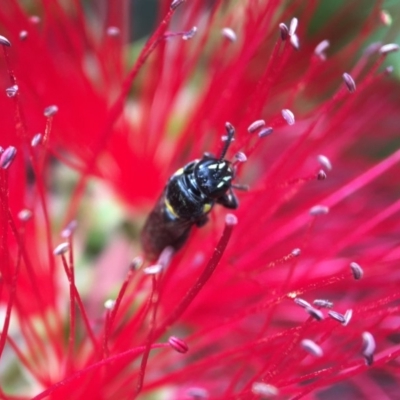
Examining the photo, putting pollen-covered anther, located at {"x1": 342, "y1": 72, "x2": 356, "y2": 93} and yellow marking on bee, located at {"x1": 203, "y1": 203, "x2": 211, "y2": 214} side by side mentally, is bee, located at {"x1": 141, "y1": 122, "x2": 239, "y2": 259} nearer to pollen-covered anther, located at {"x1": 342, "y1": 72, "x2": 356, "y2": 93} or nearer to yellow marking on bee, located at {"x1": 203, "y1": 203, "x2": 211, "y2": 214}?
yellow marking on bee, located at {"x1": 203, "y1": 203, "x2": 211, "y2": 214}

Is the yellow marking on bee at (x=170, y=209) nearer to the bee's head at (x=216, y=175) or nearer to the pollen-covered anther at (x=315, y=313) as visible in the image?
the bee's head at (x=216, y=175)

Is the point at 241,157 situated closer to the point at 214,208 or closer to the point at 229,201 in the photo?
the point at 229,201

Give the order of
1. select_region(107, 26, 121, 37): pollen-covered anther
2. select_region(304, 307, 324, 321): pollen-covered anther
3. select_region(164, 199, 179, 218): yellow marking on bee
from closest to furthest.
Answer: select_region(304, 307, 324, 321): pollen-covered anther < select_region(164, 199, 179, 218): yellow marking on bee < select_region(107, 26, 121, 37): pollen-covered anther

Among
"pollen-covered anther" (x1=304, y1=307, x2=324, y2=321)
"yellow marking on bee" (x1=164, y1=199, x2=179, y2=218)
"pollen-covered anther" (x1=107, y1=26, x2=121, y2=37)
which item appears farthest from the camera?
"pollen-covered anther" (x1=107, y1=26, x2=121, y2=37)

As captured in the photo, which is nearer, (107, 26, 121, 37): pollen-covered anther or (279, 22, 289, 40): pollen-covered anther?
(279, 22, 289, 40): pollen-covered anther

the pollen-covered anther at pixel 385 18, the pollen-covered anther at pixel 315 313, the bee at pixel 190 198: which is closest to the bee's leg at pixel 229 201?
the bee at pixel 190 198

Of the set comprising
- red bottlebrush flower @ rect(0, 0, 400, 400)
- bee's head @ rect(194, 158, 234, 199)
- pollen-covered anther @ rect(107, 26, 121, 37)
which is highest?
pollen-covered anther @ rect(107, 26, 121, 37)

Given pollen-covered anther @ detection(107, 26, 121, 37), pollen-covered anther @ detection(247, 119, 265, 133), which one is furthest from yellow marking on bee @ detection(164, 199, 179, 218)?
pollen-covered anther @ detection(107, 26, 121, 37)
